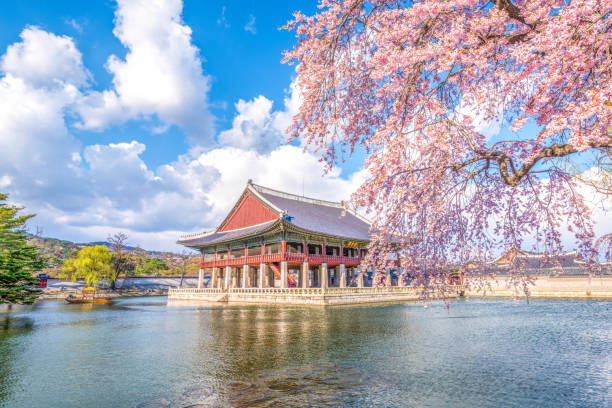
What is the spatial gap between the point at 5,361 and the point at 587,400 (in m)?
14.7

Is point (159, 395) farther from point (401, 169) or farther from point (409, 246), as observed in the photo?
point (401, 169)

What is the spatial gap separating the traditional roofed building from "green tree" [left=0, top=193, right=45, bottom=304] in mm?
18986

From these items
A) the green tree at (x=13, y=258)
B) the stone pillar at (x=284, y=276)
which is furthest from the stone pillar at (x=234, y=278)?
the green tree at (x=13, y=258)

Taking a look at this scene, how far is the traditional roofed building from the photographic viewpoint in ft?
119

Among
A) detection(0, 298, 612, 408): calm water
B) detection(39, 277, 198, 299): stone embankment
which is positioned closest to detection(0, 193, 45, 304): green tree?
detection(0, 298, 612, 408): calm water

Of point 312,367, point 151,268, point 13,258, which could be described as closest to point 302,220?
point 13,258

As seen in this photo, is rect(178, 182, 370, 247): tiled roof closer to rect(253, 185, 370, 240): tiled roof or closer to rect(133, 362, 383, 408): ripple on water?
rect(253, 185, 370, 240): tiled roof

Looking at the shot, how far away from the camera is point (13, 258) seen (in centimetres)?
1933

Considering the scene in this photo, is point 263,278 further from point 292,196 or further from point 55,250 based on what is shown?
point 55,250

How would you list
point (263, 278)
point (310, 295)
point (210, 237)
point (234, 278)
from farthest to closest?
point (210, 237) < point (234, 278) < point (263, 278) < point (310, 295)

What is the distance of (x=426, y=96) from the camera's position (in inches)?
190

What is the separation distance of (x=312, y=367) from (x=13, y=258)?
756 inches

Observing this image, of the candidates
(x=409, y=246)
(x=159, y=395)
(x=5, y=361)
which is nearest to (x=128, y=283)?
(x=5, y=361)

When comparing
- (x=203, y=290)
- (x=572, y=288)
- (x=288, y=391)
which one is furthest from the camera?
(x=203, y=290)
